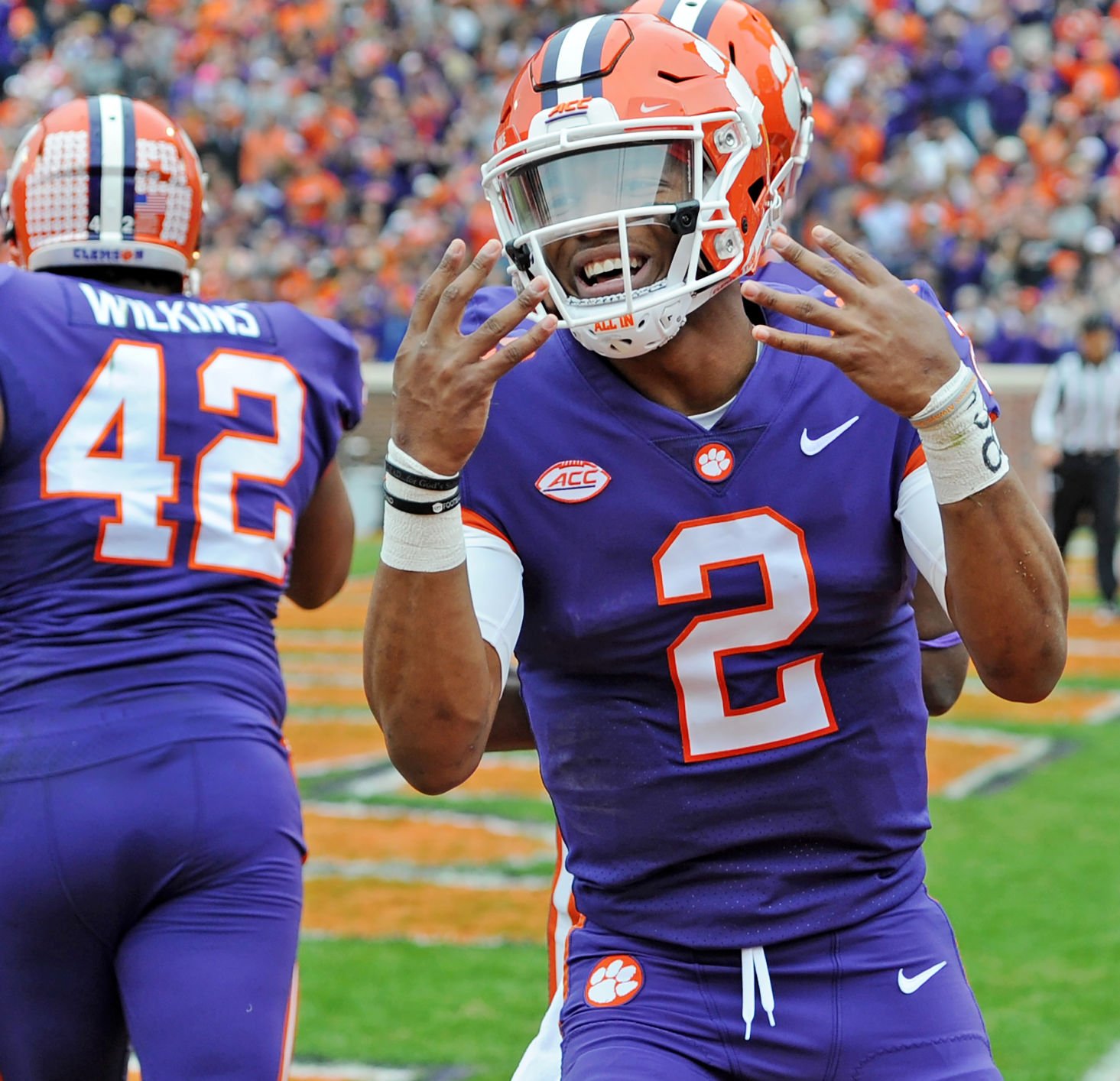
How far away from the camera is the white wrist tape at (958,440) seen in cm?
212

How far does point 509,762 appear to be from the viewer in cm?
804

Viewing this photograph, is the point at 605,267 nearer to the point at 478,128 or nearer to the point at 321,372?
the point at 321,372

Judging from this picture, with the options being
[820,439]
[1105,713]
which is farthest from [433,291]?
[1105,713]

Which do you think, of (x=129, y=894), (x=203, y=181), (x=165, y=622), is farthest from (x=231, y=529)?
(x=203, y=181)

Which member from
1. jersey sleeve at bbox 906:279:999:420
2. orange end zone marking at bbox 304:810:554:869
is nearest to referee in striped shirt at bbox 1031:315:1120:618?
orange end zone marking at bbox 304:810:554:869

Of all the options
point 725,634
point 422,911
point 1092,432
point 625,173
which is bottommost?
point 1092,432

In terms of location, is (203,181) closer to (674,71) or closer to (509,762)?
(674,71)

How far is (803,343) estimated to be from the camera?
208 centimetres

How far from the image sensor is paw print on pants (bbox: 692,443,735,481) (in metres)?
2.31

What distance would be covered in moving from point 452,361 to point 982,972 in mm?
3613

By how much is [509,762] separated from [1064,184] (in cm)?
1017

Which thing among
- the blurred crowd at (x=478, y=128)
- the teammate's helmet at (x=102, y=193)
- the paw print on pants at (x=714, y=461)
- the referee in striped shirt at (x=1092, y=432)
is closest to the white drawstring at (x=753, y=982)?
the paw print on pants at (x=714, y=461)

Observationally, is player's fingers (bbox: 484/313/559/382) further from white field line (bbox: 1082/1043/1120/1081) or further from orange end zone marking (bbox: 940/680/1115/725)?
orange end zone marking (bbox: 940/680/1115/725)

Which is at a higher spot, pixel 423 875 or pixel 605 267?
pixel 605 267
